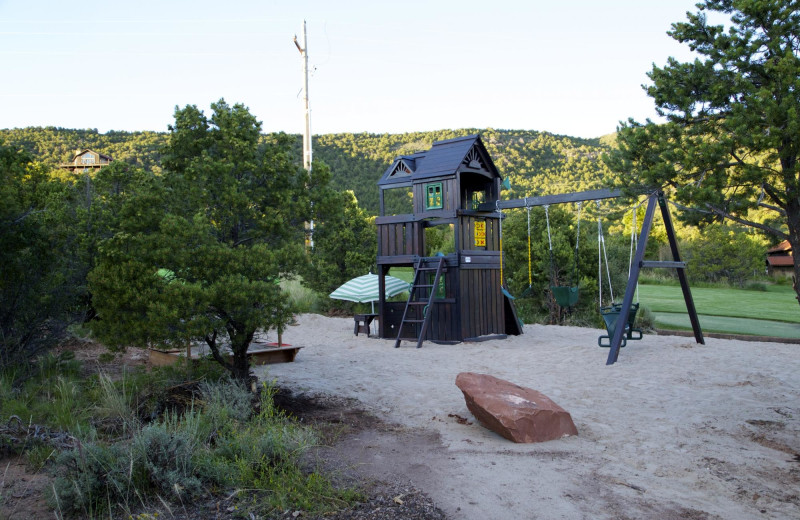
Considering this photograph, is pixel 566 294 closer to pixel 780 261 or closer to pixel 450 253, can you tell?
pixel 450 253

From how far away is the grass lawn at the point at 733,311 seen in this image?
16.5 m

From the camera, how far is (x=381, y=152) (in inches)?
2221

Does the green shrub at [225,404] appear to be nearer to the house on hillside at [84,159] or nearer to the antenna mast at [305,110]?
the antenna mast at [305,110]

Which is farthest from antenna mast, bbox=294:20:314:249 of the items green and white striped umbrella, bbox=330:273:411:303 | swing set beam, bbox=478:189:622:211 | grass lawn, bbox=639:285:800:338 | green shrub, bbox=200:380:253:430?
green shrub, bbox=200:380:253:430

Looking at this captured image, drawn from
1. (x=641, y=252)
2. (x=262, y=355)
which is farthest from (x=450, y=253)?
(x=262, y=355)

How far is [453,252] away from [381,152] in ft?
144

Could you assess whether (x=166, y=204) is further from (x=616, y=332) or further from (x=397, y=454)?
(x=616, y=332)

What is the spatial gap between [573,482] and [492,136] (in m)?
59.9

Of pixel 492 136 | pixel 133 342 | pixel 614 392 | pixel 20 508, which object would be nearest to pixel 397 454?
pixel 20 508

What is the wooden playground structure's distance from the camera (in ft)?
43.1

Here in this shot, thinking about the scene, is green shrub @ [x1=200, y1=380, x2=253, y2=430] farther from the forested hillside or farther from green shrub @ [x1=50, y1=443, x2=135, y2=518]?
the forested hillside

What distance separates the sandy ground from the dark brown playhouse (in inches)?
86.8

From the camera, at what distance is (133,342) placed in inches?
244

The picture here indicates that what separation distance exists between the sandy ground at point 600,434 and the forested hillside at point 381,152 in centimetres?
3049
